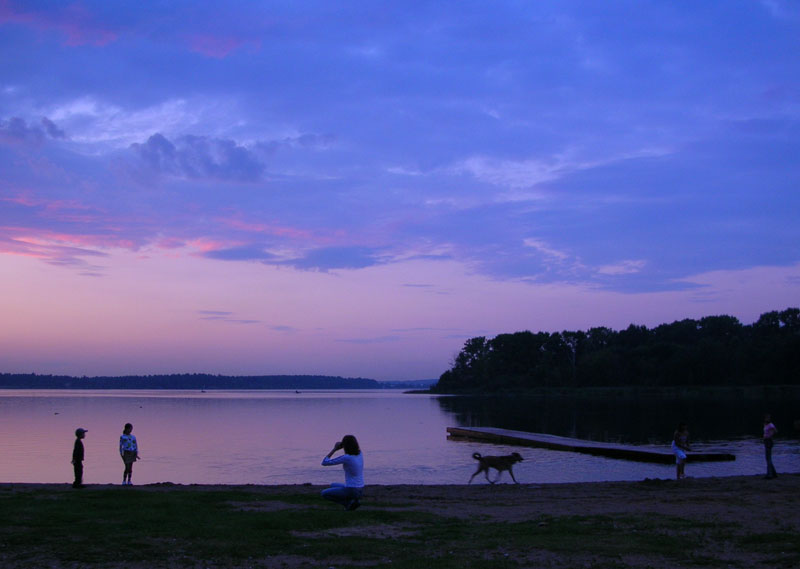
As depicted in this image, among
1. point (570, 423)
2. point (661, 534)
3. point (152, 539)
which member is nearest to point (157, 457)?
point (152, 539)

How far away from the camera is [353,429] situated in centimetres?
5528

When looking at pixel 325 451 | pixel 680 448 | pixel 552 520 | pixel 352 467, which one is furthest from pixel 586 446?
pixel 352 467

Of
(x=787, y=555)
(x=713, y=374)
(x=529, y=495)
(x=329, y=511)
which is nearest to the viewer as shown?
(x=787, y=555)

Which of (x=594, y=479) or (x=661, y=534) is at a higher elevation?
(x=661, y=534)

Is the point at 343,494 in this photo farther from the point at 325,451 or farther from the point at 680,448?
the point at 325,451

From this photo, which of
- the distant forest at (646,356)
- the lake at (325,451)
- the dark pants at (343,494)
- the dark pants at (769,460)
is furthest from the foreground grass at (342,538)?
the distant forest at (646,356)

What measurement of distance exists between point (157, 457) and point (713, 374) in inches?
4690

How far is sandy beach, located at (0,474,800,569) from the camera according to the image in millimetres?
9625

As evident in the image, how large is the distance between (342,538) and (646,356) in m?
143

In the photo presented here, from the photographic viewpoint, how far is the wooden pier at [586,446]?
3139 centimetres

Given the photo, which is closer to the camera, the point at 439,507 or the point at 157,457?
the point at 439,507

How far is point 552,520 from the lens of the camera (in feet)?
42.3

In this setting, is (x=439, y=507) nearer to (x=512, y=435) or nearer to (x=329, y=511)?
(x=329, y=511)


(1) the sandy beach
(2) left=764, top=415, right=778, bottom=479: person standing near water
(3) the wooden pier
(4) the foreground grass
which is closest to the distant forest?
(3) the wooden pier
